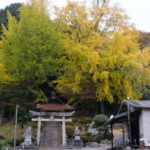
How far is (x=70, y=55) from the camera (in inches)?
1377

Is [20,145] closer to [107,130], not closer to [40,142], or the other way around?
[40,142]

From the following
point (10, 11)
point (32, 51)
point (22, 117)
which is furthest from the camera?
point (10, 11)

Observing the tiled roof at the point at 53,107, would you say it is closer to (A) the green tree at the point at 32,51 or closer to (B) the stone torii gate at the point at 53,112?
(B) the stone torii gate at the point at 53,112

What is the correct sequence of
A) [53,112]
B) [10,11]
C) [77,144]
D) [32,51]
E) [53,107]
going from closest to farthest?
[77,144]
[53,112]
[53,107]
[32,51]
[10,11]

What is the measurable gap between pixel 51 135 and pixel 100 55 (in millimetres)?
10613

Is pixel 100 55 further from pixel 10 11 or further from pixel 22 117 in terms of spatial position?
pixel 10 11

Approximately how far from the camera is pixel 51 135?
96.5 ft

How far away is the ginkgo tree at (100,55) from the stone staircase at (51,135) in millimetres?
4455

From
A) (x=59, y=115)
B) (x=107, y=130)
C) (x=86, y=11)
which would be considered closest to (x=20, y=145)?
(x=59, y=115)

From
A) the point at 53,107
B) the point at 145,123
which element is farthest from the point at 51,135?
the point at 145,123

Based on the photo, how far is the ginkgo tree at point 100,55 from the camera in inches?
1331

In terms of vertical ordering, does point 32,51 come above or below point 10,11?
below

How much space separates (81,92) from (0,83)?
8.66 metres

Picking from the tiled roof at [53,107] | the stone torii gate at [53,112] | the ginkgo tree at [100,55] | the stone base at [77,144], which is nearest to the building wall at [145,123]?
the stone base at [77,144]
